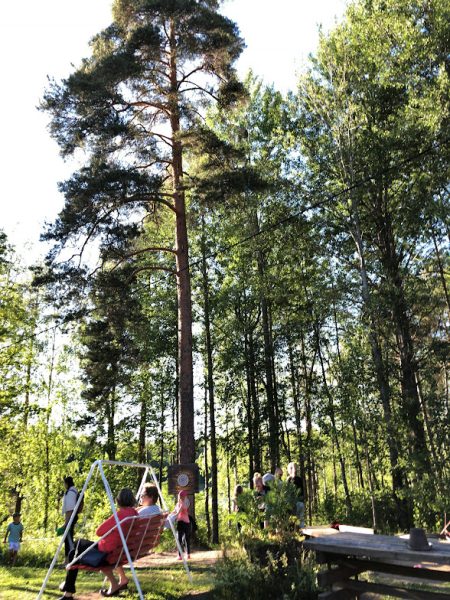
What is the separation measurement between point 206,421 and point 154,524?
52.1ft

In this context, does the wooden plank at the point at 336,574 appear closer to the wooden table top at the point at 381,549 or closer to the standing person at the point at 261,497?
the wooden table top at the point at 381,549

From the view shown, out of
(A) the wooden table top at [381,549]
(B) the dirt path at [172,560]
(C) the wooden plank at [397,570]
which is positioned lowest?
(B) the dirt path at [172,560]

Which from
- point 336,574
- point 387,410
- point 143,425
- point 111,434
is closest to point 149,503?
point 336,574

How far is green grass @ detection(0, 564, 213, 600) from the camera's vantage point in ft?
19.2

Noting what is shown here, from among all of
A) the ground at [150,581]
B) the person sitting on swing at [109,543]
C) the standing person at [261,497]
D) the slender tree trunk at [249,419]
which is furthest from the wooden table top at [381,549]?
the slender tree trunk at [249,419]

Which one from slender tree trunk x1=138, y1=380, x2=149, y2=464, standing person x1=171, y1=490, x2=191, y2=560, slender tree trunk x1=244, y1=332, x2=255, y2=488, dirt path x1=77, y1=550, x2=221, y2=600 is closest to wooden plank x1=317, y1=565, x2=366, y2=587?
dirt path x1=77, y1=550, x2=221, y2=600

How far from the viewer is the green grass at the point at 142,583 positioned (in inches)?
231

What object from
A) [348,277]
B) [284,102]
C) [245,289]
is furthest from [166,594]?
[284,102]

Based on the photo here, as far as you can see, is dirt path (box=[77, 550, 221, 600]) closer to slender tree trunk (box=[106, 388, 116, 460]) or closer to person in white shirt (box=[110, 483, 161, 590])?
person in white shirt (box=[110, 483, 161, 590])

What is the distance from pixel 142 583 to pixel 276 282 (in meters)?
13.0

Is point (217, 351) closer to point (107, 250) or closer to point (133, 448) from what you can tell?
point (133, 448)

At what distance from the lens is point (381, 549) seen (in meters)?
4.02

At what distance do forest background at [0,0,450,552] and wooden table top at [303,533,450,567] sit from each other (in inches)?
221

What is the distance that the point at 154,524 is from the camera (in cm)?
539
